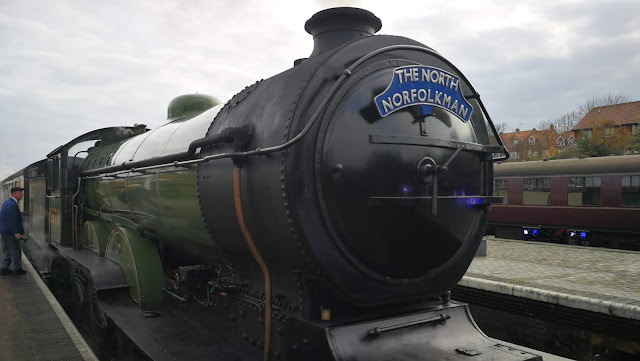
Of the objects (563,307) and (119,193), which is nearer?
(119,193)

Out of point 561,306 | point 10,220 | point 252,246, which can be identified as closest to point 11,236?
point 10,220

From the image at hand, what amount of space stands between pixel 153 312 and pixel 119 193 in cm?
190

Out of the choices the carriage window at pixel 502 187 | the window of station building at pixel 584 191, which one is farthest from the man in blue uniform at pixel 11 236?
the window of station building at pixel 584 191

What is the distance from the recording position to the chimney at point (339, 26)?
348 cm

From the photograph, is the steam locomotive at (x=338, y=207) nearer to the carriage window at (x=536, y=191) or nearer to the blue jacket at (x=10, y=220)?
the blue jacket at (x=10, y=220)

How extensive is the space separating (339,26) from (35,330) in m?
5.54

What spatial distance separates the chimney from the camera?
11.4 ft

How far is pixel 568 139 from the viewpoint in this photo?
57656 mm

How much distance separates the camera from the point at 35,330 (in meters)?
6.03

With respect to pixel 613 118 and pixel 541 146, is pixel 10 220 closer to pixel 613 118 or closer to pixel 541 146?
pixel 541 146

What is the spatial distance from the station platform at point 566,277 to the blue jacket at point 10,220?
30.0 feet

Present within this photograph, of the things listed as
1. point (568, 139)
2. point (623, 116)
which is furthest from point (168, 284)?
point (568, 139)

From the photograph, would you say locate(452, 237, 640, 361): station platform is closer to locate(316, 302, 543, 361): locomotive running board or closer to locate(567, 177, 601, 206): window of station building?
locate(316, 302, 543, 361): locomotive running board

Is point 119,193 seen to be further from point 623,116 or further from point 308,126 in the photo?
point 623,116
